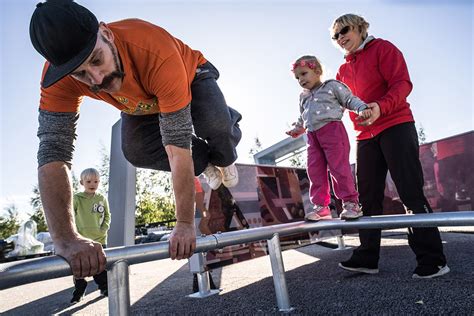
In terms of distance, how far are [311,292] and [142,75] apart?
5.58ft

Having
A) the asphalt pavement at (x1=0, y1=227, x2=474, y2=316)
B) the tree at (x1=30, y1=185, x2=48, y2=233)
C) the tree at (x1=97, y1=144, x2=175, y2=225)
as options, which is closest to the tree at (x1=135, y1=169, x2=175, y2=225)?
the tree at (x1=97, y1=144, x2=175, y2=225)

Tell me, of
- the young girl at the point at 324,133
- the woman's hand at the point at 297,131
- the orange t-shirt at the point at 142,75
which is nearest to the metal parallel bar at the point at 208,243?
the young girl at the point at 324,133

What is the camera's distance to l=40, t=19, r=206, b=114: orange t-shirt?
4.90 ft

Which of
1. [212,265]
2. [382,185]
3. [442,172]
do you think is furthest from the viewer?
[442,172]

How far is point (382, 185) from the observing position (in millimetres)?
2625

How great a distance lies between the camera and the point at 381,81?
252cm

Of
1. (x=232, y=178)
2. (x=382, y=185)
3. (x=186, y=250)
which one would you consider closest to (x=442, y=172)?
(x=382, y=185)

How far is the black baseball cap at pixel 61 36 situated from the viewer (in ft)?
4.13

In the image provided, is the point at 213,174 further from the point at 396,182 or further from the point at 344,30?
the point at 344,30

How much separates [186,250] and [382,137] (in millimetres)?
1697

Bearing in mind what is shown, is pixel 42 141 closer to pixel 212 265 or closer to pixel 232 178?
pixel 232 178

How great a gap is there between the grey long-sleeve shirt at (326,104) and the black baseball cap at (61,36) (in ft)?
5.74

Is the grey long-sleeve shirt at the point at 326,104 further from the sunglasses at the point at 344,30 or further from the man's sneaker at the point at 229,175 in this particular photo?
the man's sneaker at the point at 229,175

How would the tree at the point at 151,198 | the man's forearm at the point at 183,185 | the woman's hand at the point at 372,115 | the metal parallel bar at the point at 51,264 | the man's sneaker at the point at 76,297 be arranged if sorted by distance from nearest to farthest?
the metal parallel bar at the point at 51,264 < the man's forearm at the point at 183,185 < the woman's hand at the point at 372,115 < the man's sneaker at the point at 76,297 < the tree at the point at 151,198
